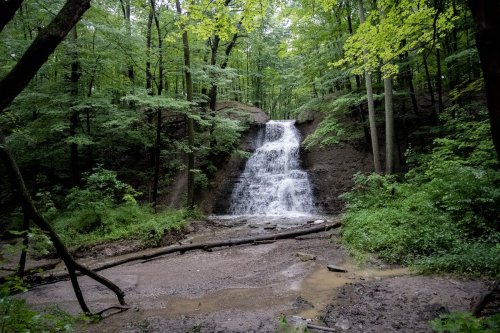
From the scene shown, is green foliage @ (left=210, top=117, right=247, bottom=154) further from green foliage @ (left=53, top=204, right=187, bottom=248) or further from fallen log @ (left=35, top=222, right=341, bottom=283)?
fallen log @ (left=35, top=222, right=341, bottom=283)

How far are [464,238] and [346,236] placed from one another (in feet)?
9.79

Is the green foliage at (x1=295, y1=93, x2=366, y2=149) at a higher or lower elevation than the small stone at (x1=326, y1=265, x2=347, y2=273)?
higher

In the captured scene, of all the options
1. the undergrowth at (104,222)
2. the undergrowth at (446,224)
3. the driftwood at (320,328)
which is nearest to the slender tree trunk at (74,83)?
the undergrowth at (104,222)

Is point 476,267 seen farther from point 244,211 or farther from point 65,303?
point 244,211

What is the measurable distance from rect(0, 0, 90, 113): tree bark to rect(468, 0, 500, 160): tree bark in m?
2.95

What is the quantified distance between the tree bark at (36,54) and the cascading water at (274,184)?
13805 mm

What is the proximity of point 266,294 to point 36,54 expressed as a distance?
4938 mm

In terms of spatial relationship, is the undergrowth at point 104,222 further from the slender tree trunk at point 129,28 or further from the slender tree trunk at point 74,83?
the slender tree trunk at point 129,28

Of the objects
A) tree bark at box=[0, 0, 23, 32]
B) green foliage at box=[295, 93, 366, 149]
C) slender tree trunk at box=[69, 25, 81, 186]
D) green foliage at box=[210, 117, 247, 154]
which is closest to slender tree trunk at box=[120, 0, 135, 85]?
slender tree trunk at box=[69, 25, 81, 186]

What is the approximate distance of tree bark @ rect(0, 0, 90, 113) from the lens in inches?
87.4

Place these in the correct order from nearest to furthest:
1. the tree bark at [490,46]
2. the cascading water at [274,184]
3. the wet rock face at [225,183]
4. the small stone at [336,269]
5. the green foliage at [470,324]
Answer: the tree bark at [490,46], the green foliage at [470,324], the small stone at [336,269], the cascading water at [274,184], the wet rock face at [225,183]

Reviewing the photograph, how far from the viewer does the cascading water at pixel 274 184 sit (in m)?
16.1

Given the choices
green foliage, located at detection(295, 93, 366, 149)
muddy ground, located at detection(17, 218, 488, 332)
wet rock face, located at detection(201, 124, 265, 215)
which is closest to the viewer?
muddy ground, located at detection(17, 218, 488, 332)

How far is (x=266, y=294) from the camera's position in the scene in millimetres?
5434
